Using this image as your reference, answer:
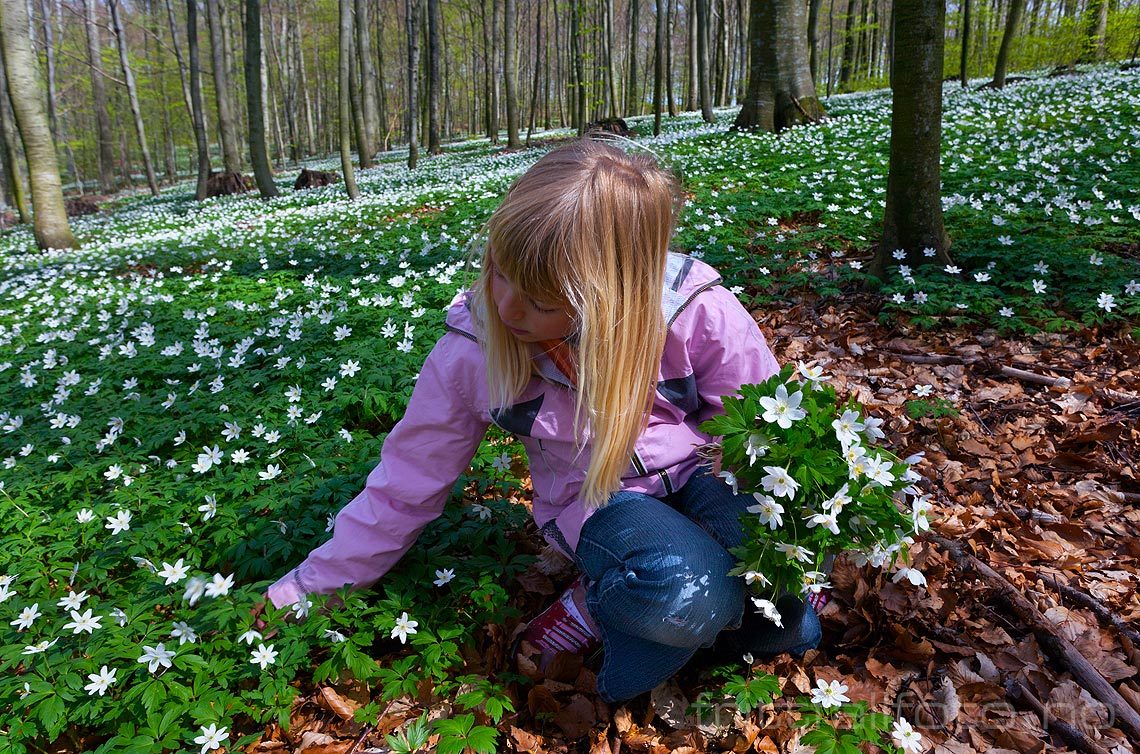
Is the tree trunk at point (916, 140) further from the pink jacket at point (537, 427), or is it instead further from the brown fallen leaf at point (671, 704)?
the brown fallen leaf at point (671, 704)

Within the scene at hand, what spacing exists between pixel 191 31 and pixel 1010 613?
23.6 metres

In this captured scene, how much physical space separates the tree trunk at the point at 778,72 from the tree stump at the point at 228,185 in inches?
Answer: 619

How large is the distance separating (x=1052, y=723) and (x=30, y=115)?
15154 millimetres

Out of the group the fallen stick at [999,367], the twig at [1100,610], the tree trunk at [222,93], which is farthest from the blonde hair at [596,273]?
the tree trunk at [222,93]

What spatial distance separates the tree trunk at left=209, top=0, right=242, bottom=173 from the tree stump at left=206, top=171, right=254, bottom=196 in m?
0.28

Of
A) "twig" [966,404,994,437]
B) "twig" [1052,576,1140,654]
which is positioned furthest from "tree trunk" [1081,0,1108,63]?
"twig" [1052,576,1140,654]

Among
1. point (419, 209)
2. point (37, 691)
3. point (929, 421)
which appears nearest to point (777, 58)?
point (419, 209)

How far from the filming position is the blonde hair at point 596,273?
1.78m

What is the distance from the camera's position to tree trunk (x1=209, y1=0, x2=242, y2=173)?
18922mm

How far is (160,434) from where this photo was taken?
351cm

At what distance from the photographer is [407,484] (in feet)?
7.35

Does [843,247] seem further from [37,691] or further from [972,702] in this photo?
[37,691]

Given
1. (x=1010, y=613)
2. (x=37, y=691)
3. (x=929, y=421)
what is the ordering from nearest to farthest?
(x=37, y=691) < (x=1010, y=613) < (x=929, y=421)

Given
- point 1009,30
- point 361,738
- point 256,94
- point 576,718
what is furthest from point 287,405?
point 1009,30
